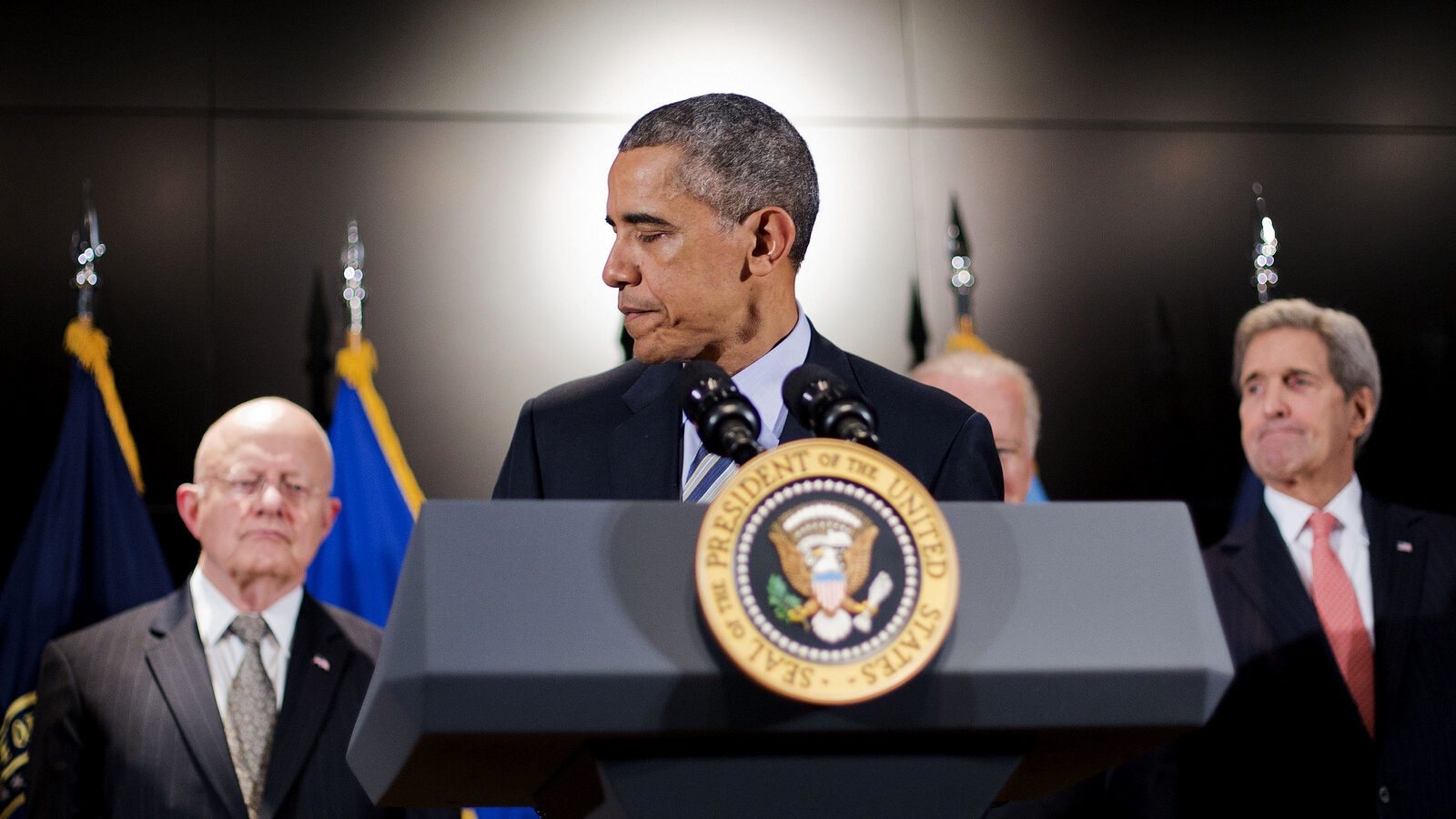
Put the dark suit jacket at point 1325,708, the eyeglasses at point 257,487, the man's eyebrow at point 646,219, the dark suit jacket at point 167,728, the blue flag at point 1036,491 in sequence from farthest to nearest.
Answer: the blue flag at point 1036,491, the eyeglasses at point 257,487, the dark suit jacket at point 1325,708, the dark suit jacket at point 167,728, the man's eyebrow at point 646,219

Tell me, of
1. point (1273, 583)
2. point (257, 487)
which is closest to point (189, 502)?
point (257, 487)

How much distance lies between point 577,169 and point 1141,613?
2.92m

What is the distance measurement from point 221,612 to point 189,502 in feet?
0.95

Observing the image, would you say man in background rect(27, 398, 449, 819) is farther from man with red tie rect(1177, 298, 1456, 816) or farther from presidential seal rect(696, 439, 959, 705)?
presidential seal rect(696, 439, 959, 705)

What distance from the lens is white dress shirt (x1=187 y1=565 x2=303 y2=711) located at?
9.46 ft

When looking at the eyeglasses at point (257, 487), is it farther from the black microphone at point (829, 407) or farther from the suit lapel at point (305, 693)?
the black microphone at point (829, 407)

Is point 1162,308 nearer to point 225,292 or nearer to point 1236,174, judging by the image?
point 1236,174

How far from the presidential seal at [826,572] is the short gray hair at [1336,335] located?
2.82m

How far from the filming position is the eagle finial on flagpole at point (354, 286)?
338 centimetres

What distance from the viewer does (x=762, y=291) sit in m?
1.46

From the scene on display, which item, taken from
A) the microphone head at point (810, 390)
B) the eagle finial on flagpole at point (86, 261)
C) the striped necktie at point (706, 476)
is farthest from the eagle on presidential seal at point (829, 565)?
the eagle finial on flagpole at point (86, 261)

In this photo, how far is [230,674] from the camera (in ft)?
9.48

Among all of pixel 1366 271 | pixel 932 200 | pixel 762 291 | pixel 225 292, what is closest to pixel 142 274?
pixel 225 292

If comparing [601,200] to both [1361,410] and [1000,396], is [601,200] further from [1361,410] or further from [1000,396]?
[1361,410]
